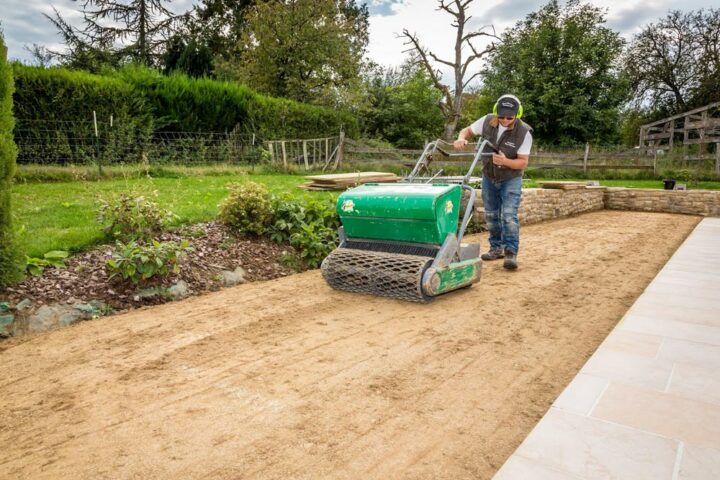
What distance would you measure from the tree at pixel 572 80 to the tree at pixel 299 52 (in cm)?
985

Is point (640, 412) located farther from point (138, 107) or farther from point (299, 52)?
point (299, 52)

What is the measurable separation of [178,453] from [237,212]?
4150mm

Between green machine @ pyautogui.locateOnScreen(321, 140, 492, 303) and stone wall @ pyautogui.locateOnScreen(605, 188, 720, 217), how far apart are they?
11.3 m

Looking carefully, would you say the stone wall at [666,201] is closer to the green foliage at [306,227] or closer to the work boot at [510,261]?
the work boot at [510,261]

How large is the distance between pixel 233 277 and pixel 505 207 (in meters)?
3.29

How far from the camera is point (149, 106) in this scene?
47.9ft

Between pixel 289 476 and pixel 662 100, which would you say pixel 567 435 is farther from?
pixel 662 100

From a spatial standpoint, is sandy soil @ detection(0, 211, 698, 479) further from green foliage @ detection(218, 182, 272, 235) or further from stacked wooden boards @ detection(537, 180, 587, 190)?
stacked wooden boards @ detection(537, 180, 587, 190)

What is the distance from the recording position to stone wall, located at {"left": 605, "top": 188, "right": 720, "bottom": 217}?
44.3 ft

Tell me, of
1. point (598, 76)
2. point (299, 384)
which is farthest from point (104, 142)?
point (598, 76)

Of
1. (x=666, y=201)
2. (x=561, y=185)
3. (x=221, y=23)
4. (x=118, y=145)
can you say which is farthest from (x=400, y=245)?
(x=221, y=23)

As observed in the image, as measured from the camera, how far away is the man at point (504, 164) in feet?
19.3

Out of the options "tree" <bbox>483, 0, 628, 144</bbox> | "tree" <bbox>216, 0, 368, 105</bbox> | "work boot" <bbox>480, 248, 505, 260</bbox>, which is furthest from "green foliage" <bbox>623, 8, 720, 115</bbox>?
"work boot" <bbox>480, 248, 505, 260</bbox>

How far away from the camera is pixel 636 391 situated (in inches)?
117
